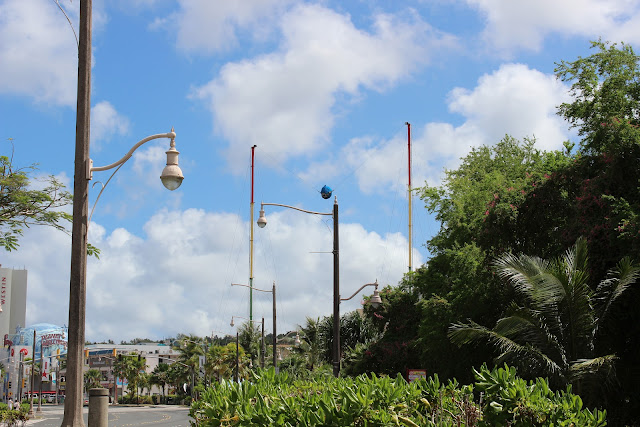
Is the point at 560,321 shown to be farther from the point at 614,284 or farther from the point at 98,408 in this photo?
the point at 98,408

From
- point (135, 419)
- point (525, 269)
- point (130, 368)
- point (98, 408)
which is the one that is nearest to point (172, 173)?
point (98, 408)

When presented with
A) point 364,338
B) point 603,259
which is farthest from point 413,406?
point 364,338

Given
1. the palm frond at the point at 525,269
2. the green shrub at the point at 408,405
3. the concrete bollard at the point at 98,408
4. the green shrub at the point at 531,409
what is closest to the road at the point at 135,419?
the palm frond at the point at 525,269

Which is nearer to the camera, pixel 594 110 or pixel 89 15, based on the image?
pixel 89 15

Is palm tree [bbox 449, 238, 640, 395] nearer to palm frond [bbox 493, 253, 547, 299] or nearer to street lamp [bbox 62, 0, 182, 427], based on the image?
palm frond [bbox 493, 253, 547, 299]

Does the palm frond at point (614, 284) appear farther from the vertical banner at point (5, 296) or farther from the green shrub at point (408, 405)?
the vertical banner at point (5, 296)

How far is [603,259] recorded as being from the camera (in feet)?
70.2

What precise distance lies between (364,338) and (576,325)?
36.5m

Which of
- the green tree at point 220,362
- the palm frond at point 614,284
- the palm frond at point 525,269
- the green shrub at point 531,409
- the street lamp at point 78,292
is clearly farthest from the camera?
the green tree at point 220,362

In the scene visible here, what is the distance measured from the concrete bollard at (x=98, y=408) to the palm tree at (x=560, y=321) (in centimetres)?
1171

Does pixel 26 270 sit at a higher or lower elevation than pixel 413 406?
higher

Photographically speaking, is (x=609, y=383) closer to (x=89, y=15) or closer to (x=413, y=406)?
(x=413, y=406)

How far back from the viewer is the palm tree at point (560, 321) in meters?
18.6

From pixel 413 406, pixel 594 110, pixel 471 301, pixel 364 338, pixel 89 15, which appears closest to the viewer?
pixel 413 406
